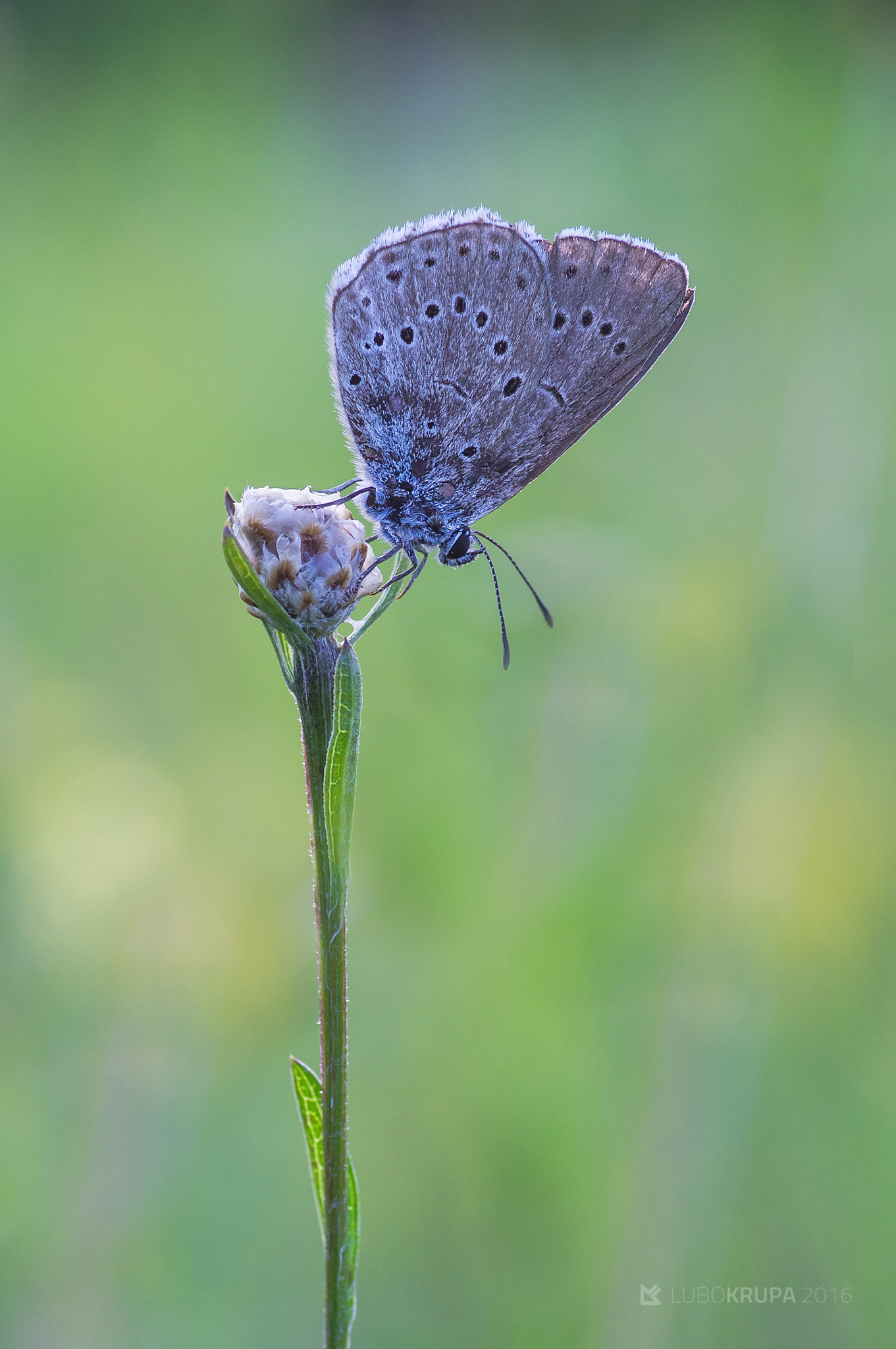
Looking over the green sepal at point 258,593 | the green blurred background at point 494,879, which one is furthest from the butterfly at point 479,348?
the green blurred background at point 494,879

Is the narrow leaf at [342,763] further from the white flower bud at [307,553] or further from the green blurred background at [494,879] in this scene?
the green blurred background at [494,879]

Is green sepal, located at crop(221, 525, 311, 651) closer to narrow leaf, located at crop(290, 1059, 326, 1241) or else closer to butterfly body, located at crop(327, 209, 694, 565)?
narrow leaf, located at crop(290, 1059, 326, 1241)

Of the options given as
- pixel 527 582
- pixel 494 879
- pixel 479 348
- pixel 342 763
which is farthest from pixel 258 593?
pixel 494 879

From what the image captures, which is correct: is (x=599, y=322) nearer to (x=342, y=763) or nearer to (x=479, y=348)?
(x=479, y=348)

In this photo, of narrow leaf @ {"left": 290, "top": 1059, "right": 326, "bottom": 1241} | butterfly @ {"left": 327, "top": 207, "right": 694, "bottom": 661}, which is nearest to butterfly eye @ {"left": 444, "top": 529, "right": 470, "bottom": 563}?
butterfly @ {"left": 327, "top": 207, "right": 694, "bottom": 661}

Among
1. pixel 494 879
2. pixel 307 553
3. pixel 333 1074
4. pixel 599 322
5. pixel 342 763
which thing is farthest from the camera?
pixel 494 879

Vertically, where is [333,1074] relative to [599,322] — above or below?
below

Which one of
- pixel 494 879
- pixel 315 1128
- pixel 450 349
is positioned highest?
pixel 450 349
